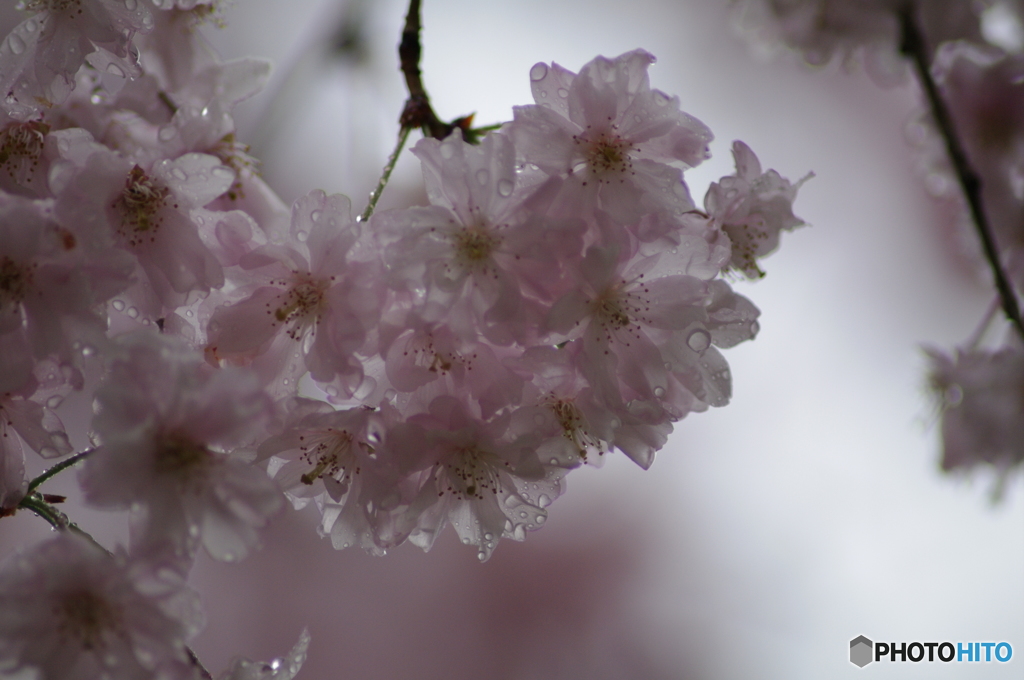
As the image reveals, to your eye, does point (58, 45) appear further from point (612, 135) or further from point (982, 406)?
point (982, 406)

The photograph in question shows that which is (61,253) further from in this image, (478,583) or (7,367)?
(478,583)

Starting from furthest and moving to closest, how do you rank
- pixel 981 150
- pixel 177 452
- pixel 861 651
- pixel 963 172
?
pixel 861 651, pixel 981 150, pixel 963 172, pixel 177 452

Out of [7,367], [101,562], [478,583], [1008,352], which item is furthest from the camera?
[478,583]

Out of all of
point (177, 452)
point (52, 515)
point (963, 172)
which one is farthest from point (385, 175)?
point (963, 172)

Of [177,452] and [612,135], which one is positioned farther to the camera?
[612,135]

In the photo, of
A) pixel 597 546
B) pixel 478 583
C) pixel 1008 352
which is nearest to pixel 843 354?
pixel 597 546

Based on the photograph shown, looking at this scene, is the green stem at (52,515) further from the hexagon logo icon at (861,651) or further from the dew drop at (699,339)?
the hexagon logo icon at (861,651)

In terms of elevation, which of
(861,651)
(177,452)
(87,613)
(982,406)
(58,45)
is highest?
(58,45)
